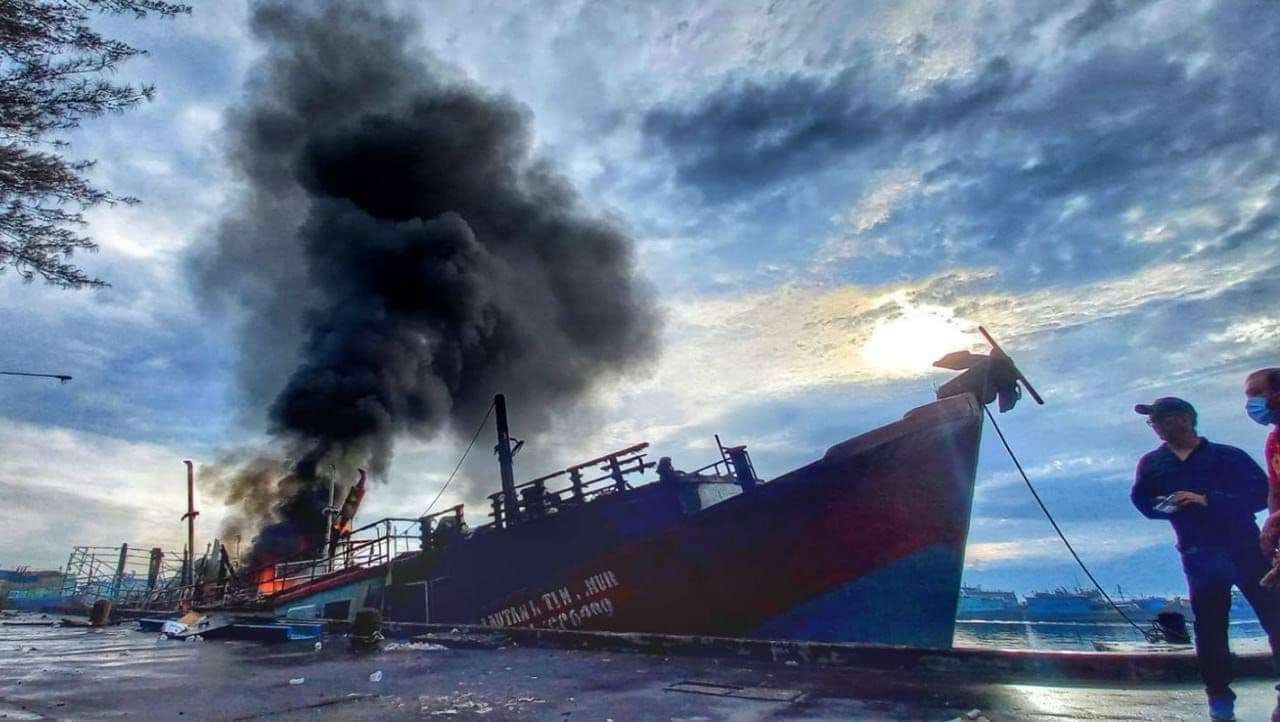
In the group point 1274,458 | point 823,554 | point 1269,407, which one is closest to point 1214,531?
point 1274,458

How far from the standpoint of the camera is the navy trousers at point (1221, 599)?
114 inches

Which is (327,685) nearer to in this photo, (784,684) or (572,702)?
(572,702)

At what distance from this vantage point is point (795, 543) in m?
9.20

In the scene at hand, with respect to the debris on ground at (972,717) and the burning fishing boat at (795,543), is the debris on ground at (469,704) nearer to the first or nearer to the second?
the debris on ground at (972,717)

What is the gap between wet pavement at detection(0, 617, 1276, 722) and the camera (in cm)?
346

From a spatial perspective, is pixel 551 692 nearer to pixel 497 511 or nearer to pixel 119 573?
pixel 497 511

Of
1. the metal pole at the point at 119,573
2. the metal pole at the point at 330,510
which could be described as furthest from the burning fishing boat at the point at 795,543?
the metal pole at the point at 119,573

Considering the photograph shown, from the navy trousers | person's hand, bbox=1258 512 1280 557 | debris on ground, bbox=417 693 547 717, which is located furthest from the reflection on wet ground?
debris on ground, bbox=417 693 547 717

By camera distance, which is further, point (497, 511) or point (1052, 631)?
point (1052, 631)

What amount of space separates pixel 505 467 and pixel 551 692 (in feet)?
39.1

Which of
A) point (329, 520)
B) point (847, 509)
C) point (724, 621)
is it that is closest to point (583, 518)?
point (724, 621)

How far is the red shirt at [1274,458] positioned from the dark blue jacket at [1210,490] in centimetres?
13

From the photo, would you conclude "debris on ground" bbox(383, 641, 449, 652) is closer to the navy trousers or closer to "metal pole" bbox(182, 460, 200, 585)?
the navy trousers

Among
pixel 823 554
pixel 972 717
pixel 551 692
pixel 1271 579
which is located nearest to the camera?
pixel 1271 579
